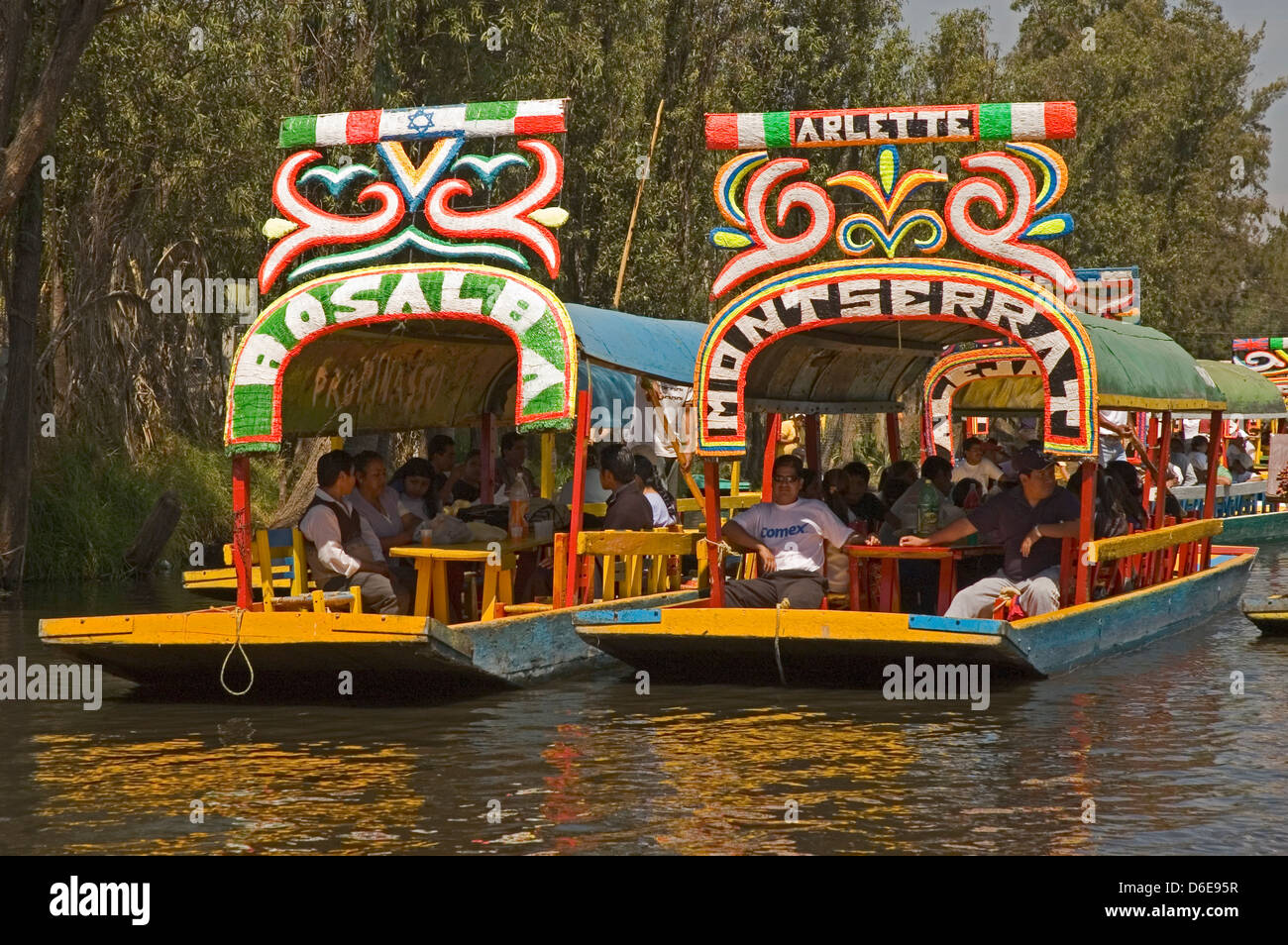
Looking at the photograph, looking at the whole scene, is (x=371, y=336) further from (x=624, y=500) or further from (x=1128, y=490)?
(x=1128, y=490)

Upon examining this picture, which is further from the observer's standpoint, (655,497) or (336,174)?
(655,497)

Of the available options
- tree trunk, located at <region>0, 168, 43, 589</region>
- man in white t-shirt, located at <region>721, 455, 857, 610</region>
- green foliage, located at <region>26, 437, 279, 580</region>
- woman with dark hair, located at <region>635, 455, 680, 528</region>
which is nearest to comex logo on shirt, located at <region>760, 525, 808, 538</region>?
man in white t-shirt, located at <region>721, 455, 857, 610</region>

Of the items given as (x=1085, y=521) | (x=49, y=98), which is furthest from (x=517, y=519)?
(x=49, y=98)

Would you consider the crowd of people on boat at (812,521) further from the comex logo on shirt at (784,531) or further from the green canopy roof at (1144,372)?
the green canopy roof at (1144,372)

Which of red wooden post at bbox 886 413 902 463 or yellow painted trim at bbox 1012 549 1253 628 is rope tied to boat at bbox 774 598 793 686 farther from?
red wooden post at bbox 886 413 902 463

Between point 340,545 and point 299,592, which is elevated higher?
point 340,545

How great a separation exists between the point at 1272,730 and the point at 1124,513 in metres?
4.70

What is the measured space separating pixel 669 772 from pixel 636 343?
203 inches

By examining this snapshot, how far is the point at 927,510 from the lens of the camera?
1515 cm

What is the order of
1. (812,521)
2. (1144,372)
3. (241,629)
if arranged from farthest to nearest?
1. (1144,372)
2. (812,521)
3. (241,629)

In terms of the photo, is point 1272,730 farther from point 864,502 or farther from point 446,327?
point 446,327

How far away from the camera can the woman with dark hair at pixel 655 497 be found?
16.8 meters

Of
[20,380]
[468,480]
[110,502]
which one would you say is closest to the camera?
[468,480]
